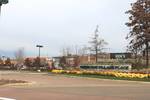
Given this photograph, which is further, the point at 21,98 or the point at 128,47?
the point at 128,47

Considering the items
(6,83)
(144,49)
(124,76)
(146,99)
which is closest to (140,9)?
(144,49)

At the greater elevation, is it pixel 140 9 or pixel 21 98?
pixel 140 9

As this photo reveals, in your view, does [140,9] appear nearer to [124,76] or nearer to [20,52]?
[124,76]

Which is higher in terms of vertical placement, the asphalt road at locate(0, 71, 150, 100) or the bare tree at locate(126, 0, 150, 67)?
the bare tree at locate(126, 0, 150, 67)

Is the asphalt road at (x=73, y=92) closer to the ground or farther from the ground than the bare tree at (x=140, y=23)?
closer to the ground

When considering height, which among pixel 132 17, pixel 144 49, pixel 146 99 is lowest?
pixel 146 99

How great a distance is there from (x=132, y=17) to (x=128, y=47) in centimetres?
486

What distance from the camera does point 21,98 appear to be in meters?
21.1

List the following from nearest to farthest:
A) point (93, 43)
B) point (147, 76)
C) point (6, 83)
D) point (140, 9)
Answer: point (6, 83)
point (147, 76)
point (140, 9)
point (93, 43)

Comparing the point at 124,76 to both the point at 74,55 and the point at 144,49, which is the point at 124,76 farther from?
the point at 74,55

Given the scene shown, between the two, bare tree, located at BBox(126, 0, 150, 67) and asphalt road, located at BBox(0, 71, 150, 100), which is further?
bare tree, located at BBox(126, 0, 150, 67)

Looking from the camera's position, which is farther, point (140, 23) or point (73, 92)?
point (140, 23)

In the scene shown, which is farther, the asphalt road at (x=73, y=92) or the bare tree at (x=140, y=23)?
the bare tree at (x=140, y=23)

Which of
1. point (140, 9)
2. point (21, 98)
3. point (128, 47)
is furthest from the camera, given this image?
point (128, 47)
